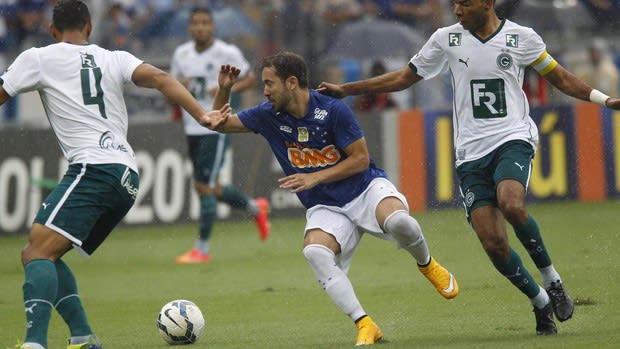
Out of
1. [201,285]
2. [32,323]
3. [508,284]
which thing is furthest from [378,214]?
[201,285]

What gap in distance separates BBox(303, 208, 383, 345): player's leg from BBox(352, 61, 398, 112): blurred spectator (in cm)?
972

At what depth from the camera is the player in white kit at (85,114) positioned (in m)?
7.30

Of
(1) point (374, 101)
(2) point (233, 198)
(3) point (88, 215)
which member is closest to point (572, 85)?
(3) point (88, 215)

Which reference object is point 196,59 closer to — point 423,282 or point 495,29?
point 423,282

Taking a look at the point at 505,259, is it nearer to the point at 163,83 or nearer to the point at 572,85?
the point at 572,85

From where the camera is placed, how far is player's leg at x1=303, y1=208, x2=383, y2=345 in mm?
7535

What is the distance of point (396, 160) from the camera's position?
1738cm

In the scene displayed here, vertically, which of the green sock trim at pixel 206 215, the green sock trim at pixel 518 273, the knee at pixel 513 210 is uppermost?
the knee at pixel 513 210

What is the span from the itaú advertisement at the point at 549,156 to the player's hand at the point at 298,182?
983 centimetres

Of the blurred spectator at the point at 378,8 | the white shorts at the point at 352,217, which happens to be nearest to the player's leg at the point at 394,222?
the white shorts at the point at 352,217

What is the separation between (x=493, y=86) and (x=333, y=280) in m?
1.72

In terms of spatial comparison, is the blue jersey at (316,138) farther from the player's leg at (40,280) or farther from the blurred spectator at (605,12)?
the blurred spectator at (605,12)

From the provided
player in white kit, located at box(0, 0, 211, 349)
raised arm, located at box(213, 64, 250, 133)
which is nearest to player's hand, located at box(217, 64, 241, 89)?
raised arm, located at box(213, 64, 250, 133)

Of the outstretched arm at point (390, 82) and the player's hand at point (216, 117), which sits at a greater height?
the player's hand at point (216, 117)
